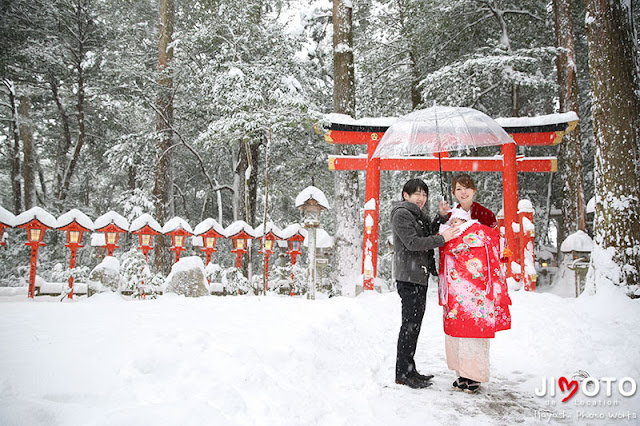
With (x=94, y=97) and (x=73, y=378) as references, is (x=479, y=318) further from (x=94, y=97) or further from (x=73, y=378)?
(x=94, y=97)

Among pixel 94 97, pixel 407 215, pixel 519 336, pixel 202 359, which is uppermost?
pixel 94 97

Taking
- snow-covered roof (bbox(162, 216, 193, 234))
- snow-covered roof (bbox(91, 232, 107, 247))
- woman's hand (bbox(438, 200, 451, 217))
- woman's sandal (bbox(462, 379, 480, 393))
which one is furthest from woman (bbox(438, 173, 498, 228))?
snow-covered roof (bbox(91, 232, 107, 247))

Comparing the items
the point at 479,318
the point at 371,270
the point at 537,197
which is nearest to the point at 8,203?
the point at 371,270

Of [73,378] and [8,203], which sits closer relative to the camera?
[73,378]

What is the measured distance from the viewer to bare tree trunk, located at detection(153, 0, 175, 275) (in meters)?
11.3

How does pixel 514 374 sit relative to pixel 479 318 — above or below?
below

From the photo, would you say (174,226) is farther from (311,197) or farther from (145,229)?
(311,197)

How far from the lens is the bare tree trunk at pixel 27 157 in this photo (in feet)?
42.0

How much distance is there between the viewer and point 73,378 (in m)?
2.01

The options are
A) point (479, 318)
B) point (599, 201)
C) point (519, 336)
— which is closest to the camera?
point (479, 318)

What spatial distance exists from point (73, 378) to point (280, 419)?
3.87 ft

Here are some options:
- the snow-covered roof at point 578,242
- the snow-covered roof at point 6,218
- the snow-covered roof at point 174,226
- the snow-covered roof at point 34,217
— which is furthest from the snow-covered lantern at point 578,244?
the snow-covered roof at point 6,218

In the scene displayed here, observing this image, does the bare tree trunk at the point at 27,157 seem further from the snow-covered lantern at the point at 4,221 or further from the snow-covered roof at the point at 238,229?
the snow-covered roof at the point at 238,229

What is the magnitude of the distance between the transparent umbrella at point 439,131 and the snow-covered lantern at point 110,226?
6.59m
